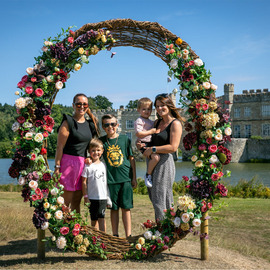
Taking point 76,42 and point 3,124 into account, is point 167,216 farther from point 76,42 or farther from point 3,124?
point 3,124

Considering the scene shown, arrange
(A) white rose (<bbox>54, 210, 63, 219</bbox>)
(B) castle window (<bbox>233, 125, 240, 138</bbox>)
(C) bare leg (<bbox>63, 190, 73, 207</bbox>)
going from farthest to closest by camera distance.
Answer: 1. (B) castle window (<bbox>233, 125, 240, 138</bbox>)
2. (C) bare leg (<bbox>63, 190, 73, 207</bbox>)
3. (A) white rose (<bbox>54, 210, 63, 219</bbox>)

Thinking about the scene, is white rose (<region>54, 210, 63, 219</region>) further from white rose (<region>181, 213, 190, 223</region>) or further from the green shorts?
white rose (<region>181, 213, 190, 223</region>)

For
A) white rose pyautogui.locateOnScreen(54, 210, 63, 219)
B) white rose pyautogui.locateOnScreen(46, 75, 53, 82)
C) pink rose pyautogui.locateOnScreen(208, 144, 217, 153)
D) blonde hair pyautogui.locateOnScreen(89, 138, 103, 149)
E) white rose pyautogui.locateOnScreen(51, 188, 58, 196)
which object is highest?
white rose pyautogui.locateOnScreen(46, 75, 53, 82)

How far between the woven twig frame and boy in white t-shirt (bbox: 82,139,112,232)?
1.75 meters

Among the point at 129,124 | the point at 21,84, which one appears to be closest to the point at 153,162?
the point at 21,84

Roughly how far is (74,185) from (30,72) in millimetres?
1880

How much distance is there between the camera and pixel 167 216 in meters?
4.95

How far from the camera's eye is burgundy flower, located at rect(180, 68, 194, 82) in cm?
503

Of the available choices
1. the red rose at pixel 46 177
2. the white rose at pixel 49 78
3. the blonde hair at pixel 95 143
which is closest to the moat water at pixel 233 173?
the blonde hair at pixel 95 143

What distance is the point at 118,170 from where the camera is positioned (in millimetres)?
5086

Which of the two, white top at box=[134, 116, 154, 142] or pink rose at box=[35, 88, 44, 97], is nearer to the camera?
pink rose at box=[35, 88, 44, 97]

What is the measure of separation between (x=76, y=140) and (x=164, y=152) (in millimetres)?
1407

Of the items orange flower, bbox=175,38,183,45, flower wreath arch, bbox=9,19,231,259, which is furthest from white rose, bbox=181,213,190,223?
orange flower, bbox=175,38,183,45

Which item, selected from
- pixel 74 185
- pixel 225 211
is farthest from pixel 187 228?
pixel 225 211
